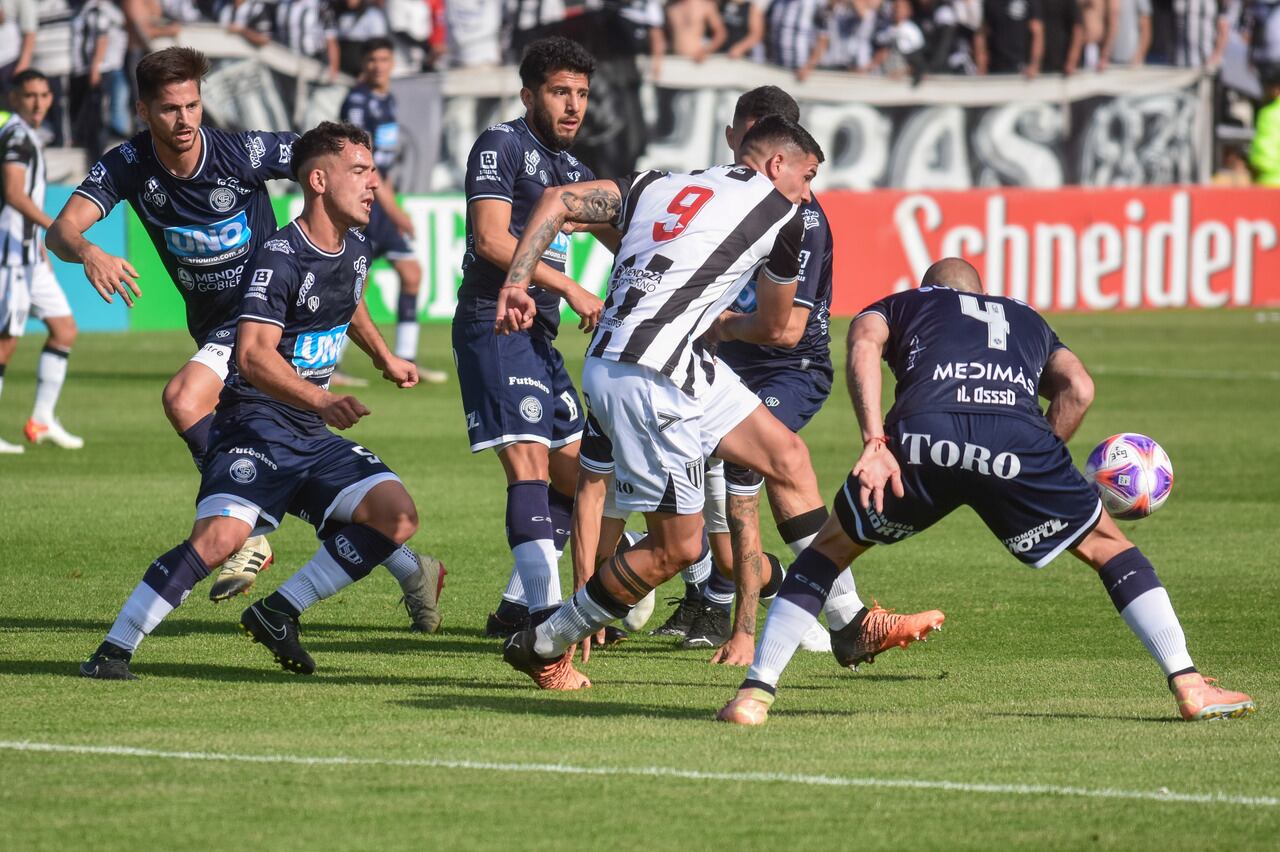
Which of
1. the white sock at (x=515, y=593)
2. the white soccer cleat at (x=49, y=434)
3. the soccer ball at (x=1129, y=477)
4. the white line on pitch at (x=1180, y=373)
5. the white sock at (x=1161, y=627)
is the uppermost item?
the soccer ball at (x=1129, y=477)

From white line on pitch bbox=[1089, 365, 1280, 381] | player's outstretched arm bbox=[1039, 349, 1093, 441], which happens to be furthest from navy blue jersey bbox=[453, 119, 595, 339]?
white line on pitch bbox=[1089, 365, 1280, 381]

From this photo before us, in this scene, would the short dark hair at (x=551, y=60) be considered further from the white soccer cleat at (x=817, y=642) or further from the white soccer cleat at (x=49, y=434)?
the white soccer cleat at (x=49, y=434)

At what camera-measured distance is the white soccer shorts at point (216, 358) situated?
353 inches

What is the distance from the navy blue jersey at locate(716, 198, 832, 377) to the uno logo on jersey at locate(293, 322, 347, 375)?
1774mm

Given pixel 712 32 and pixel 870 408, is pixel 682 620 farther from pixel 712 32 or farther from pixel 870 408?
pixel 712 32

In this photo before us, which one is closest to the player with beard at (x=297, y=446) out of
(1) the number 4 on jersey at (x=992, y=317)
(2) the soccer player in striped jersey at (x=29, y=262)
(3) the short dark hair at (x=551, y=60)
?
(3) the short dark hair at (x=551, y=60)

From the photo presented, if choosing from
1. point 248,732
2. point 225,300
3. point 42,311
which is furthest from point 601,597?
point 42,311

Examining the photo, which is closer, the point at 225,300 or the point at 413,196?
the point at 225,300

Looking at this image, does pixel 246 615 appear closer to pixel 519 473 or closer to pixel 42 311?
pixel 519 473

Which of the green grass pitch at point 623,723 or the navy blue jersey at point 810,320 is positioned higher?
the navy blue jersey at point 810,320

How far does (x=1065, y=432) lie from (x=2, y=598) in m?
4.88

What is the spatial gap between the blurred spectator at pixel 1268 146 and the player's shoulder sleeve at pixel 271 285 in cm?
2226

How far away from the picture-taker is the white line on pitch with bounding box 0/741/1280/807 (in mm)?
5355

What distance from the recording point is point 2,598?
884 centimetres
